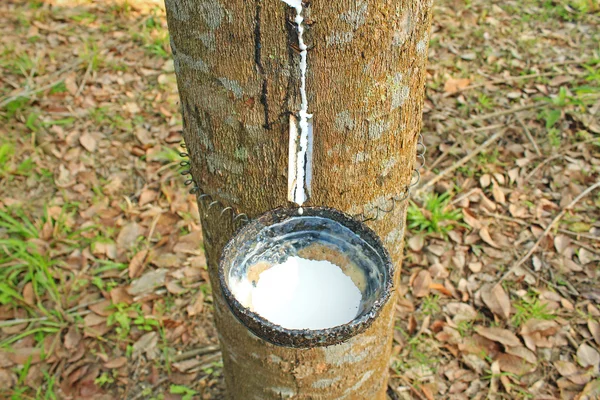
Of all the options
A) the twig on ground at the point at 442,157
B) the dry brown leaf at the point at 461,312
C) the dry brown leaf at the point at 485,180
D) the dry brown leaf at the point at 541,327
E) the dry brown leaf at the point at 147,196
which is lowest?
the dry brown leaf at the point at 461,312

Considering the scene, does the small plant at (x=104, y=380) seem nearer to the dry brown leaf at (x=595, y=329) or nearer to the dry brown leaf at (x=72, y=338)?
the dry brown leaf at (x=72, y=338)

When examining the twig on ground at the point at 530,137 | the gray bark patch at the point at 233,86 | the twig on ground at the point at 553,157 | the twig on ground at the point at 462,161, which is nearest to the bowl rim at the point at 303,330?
the gray bark patch at the point at 233,86

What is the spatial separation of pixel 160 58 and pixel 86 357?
2361 millimetres

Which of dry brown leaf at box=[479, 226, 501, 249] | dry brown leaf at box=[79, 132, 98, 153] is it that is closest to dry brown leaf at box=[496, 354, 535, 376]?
dry brown leaf at box=[479, 226, 501, 249]

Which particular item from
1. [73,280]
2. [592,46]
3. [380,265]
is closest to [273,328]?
[380,265]

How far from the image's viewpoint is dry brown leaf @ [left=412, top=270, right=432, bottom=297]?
8.99 feet

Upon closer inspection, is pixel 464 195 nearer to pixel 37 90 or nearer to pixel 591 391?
pixel 591 391

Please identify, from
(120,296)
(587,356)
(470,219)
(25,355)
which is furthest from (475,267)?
(25,355)

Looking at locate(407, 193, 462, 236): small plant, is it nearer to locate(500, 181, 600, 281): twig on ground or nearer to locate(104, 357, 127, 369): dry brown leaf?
locate(500, 181, 600, 281): twig on ground

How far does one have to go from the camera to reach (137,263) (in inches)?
113

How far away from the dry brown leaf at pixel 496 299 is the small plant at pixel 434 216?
0.40m

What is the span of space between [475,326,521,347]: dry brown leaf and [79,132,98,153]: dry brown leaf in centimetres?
251

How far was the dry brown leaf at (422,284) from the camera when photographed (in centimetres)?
274

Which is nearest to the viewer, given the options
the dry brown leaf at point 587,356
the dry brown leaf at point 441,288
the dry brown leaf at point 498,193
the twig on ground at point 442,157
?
the dry brown leaf at point 587,356
